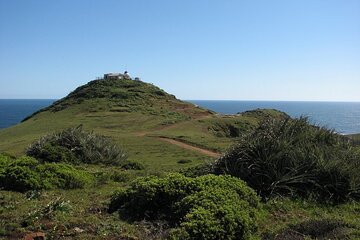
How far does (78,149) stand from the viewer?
730 inches

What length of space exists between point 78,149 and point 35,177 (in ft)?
24.4

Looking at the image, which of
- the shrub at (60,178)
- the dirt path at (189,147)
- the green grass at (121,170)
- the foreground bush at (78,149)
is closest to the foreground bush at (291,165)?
the green grass at (121,170)

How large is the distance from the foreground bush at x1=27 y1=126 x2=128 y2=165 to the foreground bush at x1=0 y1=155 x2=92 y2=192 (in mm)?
5324

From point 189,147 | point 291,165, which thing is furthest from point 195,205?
point 189,147

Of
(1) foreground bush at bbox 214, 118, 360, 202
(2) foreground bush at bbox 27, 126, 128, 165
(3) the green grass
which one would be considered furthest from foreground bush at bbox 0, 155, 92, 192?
(2) foreground bush at bbox 27, 126, 128, 165

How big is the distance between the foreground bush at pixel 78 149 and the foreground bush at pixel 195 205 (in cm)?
954

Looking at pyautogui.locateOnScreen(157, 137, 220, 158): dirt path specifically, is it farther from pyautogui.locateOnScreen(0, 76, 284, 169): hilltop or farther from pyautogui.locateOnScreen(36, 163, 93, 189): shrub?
pyautogui.locateOnScreen(36, 163, 93, 189): shrub

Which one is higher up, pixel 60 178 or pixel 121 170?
pixel 60 178

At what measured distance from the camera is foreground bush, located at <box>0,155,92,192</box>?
429 inches

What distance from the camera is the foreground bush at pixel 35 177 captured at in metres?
10.9

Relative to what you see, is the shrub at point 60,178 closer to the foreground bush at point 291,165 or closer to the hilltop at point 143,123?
the foreground bush at point 291,165

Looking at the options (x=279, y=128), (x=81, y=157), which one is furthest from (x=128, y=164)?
(x=279, y=128)

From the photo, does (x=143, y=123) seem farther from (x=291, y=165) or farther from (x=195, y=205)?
(x=195, y=205)

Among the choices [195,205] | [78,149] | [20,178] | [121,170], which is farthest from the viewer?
[78,149]
